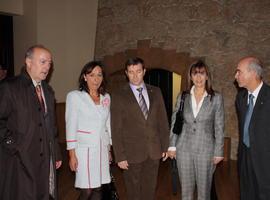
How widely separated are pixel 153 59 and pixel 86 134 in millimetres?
3229

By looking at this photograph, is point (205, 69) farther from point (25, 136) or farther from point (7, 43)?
point (7, 43)

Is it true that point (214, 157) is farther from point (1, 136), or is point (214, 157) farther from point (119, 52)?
point (119, 52)

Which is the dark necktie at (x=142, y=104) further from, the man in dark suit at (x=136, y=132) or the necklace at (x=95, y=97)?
the necklace at (x=95, y=97)

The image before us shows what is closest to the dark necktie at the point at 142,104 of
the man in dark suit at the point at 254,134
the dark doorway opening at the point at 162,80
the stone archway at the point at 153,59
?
the man in dark suit at the point at 254,134

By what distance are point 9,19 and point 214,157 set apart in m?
4.46

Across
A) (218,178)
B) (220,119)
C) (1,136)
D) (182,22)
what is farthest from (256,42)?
(1,136)

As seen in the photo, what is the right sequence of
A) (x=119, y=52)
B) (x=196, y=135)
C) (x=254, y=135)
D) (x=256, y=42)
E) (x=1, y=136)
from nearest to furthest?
(x=1, y=136)
(x=254, y=135)
(x=196, y=135)
(x=256, y=42)
(x=119, y=52)

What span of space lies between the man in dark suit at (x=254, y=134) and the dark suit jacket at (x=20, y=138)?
1622mm

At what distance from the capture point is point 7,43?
5672 mm

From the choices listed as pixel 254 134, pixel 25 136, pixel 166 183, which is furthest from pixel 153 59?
pixel 25 136

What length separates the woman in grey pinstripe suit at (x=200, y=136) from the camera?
9.21 ft

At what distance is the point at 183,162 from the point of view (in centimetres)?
285

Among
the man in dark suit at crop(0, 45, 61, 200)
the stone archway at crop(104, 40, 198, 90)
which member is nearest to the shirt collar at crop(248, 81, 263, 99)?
the man in dark suit at crop(0, 45, 61, 200)

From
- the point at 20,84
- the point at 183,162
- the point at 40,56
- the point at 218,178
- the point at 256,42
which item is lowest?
the point at 218,178
